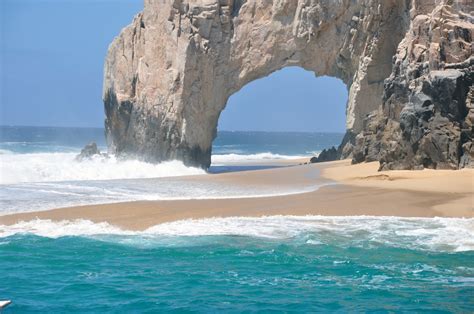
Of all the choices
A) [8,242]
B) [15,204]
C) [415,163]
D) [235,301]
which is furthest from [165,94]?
[235,301]

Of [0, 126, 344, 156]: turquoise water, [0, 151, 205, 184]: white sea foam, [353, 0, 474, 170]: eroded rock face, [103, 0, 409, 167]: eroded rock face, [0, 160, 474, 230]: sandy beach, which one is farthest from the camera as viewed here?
[0, 126, 344, 156]: turquoise water

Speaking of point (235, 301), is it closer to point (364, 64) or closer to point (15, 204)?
point (15, 204)

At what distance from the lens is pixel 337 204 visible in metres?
15.7

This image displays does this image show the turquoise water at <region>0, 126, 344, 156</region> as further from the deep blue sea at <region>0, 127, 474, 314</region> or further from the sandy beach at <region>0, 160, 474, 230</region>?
the deep blue sea at <region>0, 127, 474, 314</region>

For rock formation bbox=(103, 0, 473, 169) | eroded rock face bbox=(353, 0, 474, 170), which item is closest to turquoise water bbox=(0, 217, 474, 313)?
eroded rock face bbox=(353, 0, 474, 170)

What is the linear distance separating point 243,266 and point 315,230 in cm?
295

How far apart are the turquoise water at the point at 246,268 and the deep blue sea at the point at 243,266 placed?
16 mm

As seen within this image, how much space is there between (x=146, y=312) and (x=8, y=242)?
4.61m

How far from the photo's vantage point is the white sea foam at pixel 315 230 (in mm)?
11719

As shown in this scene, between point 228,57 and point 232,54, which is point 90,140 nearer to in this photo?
point 228,57

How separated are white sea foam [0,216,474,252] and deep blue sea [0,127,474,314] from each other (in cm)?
2

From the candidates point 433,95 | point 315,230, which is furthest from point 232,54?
point 315,230

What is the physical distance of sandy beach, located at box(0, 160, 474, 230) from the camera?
14.3m

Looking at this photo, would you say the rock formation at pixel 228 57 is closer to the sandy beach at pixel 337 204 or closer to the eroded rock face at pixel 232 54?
the eroded rock face at pixel 232 54
